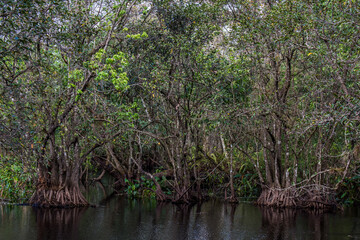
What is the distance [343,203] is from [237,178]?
5.43 m

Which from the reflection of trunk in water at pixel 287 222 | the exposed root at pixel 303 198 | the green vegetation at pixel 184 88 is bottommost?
the reflection of trunk in water at pixel 287 222

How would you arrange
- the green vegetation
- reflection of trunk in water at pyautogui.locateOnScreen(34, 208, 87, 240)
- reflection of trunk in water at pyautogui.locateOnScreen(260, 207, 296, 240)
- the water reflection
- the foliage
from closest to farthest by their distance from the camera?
reflection of trunk in water at pyautogui.locateOnScreen(34, 208, 87, 240)
the water reflection
reflection of trunk in water at pyautogui.locateOnScreen(260, 207, 296, 240)
the green vegetation
the foliage

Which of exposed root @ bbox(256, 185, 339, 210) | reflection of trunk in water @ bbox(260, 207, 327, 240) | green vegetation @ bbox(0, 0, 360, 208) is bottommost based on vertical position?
reflection of trunk in water @ bbox(260, 207, 327, 240)

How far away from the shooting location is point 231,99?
17.6 metres

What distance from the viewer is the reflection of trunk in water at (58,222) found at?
11.1m

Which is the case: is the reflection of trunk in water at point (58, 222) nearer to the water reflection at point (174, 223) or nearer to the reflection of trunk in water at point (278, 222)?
the water reflection at point (174, 223)

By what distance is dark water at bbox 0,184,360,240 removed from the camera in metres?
11.6

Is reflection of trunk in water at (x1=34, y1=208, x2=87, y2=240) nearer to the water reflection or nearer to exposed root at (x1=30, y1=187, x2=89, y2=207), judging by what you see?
the water reflection

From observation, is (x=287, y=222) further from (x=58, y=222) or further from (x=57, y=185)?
(x=57, y=185)

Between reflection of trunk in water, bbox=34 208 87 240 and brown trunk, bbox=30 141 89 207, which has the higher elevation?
brown trunk, bbox=30 141 89 207

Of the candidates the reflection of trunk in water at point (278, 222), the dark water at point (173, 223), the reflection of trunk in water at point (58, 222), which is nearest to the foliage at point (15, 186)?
the dark water at point (173, 223)

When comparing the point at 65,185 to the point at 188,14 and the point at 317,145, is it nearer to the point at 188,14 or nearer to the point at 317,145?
the point at 188,14

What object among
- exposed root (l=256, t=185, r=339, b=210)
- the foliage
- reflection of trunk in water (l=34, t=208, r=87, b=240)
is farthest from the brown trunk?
exposed root (l=256, t=185, r=339, b=210)

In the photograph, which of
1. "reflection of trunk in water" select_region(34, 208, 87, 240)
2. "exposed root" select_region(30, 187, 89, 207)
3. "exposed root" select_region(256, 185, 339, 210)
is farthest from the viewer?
"exposed root" select_region(256, 185, 339, 210)
